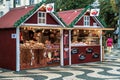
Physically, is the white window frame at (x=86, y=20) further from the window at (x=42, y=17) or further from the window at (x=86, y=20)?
the window at (x=42, y=17)

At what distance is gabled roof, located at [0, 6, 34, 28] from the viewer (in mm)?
19516

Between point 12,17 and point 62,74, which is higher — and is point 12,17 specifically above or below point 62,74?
above

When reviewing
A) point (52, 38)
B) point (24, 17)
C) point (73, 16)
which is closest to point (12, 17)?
point (24, 17)

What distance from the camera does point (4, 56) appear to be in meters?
20.1

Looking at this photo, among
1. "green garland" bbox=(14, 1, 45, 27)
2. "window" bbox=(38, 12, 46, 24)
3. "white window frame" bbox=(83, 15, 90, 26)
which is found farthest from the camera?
"white window frame" bbox=(83, 15, 90, 26)

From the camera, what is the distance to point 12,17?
20.5 metres

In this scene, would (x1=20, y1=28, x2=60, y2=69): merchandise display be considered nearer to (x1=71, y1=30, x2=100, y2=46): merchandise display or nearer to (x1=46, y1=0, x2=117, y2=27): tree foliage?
(x1=71, y1=30, x2=100, y2=46): merchandise display

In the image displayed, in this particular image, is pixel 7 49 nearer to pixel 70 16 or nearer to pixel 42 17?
pixel 42 17

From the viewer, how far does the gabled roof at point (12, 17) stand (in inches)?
768

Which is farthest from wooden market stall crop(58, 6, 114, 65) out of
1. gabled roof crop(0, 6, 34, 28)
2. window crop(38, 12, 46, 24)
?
gabled roof crop(0, 6, 34, 28)

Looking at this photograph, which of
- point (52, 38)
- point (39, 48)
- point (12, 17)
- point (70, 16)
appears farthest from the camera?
point (70, 16)

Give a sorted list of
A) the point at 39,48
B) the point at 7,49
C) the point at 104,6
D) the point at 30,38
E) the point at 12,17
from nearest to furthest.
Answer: the point at 7,49 → the point at 39,48 → the point at 12,17 → the point at 30,38 → the point at 104,6

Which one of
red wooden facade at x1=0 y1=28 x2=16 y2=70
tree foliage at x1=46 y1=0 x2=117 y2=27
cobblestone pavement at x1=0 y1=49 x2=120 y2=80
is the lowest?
cobblestone pavement at x1=0 y1=49 x2=120 y2=80

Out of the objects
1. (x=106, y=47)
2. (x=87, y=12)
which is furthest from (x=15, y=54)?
(x=106, y=47)
